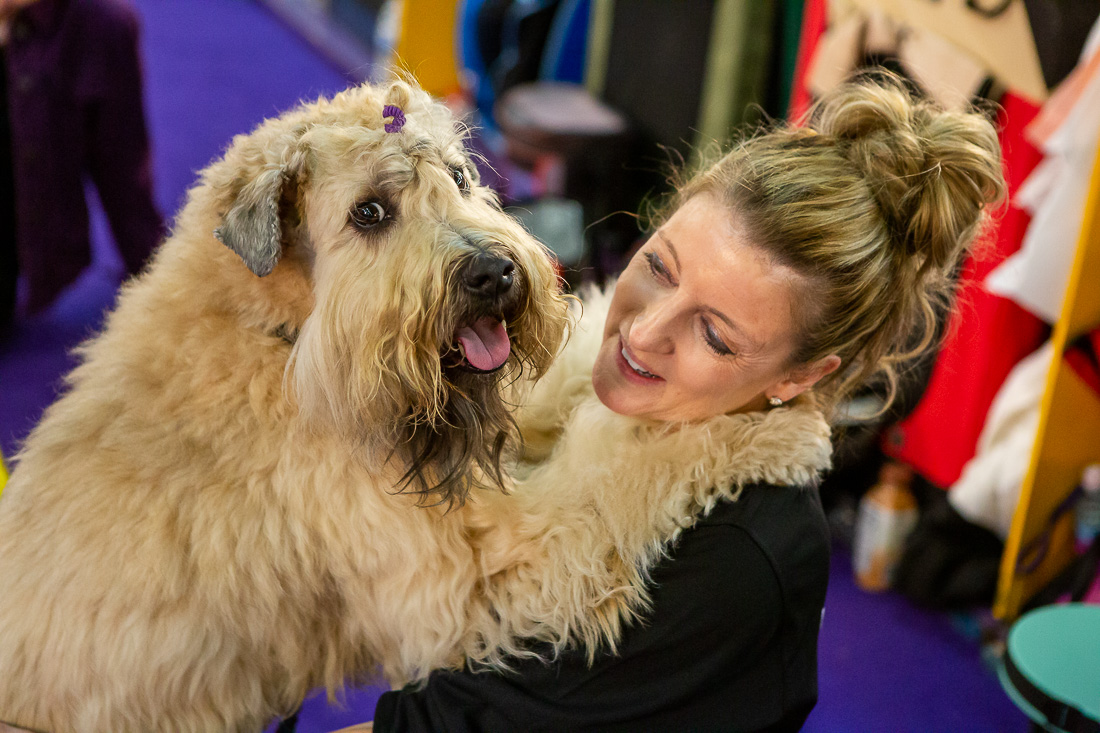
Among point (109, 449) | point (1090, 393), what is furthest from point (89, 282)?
point (1090, 393)

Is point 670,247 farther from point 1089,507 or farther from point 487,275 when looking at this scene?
point 1089,507

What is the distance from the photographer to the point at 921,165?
138 centimetres

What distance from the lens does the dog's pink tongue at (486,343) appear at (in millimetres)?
1265

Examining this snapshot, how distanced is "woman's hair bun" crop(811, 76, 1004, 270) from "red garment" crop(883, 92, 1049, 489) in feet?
3.27

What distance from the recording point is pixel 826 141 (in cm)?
146

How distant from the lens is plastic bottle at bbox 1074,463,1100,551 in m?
2.49

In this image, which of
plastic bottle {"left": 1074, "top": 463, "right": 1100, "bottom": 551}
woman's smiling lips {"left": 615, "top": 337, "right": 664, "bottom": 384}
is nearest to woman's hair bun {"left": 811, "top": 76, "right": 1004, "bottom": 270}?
woman's smiling lips {"left": 615, "top": 337, "right": 664, "bottom": 384}

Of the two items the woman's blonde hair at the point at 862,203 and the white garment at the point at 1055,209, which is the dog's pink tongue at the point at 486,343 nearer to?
the woman's blonde hair at the point at 862,203

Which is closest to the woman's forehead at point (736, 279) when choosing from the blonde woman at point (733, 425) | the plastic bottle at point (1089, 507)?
the blonde woman at point (733, 425)

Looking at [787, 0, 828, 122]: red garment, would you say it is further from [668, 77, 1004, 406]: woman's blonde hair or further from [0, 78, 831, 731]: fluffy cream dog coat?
[0, 78, 831, 731]: fluffy cream dog coat

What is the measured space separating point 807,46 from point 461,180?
2.31 metres

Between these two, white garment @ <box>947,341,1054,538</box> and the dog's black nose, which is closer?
the dog's black nose

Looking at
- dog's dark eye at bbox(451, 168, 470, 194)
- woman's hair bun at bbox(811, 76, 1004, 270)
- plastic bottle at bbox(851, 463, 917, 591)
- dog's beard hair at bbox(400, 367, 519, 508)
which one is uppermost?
→ woman's hair bun at bbox(811, 76, 1004, 270)

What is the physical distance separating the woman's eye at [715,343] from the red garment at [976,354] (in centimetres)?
123
